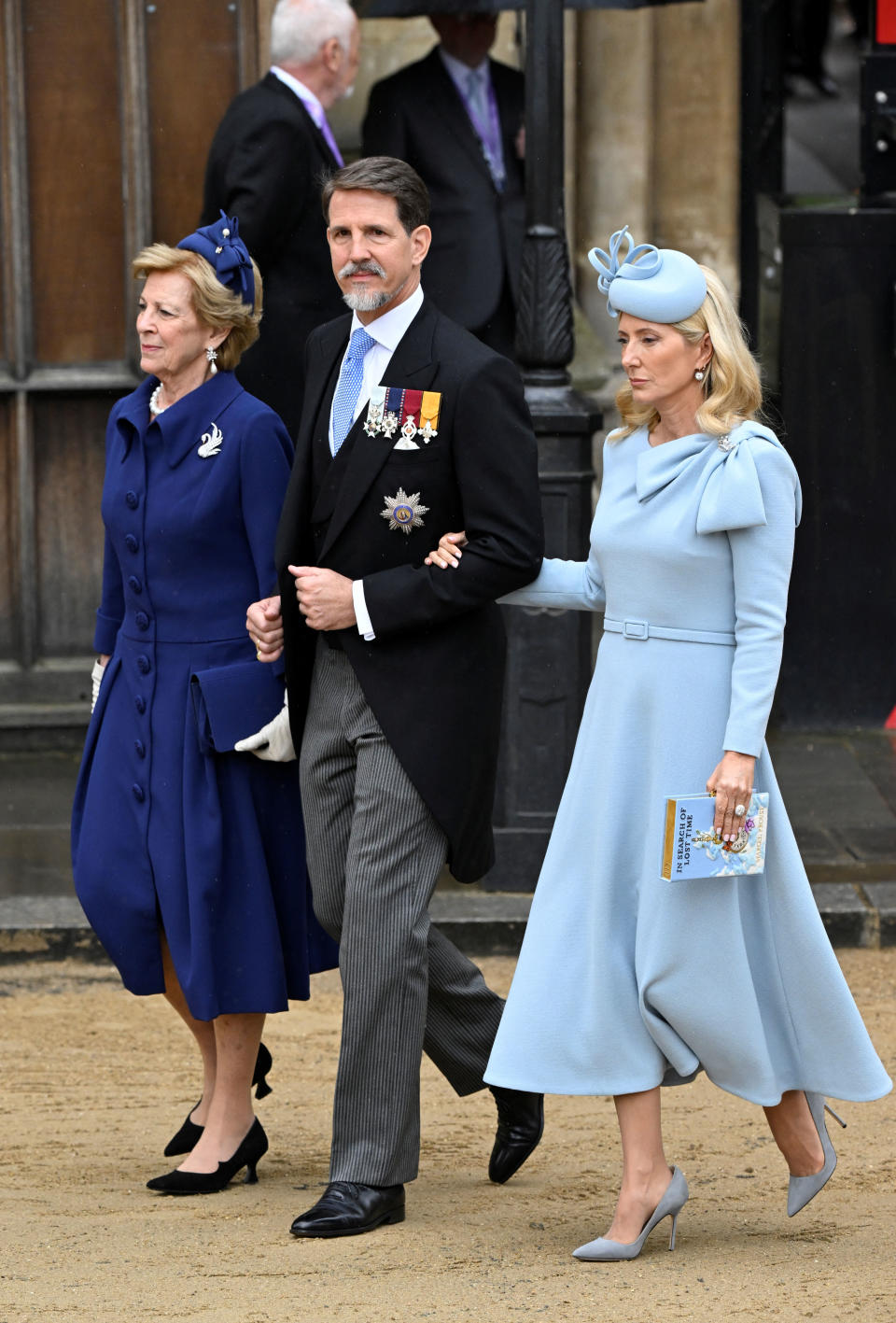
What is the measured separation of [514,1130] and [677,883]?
852 mm

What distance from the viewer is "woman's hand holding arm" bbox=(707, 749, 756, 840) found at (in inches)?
150

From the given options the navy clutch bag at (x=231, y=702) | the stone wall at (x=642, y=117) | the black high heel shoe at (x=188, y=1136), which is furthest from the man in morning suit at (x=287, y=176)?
the black high heel shoe at (x=188, y=1136)

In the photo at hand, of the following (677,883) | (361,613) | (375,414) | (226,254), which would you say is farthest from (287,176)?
(677,883)

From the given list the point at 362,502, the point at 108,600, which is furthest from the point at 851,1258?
the point at 108,600

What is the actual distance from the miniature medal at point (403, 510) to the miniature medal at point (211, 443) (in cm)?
45

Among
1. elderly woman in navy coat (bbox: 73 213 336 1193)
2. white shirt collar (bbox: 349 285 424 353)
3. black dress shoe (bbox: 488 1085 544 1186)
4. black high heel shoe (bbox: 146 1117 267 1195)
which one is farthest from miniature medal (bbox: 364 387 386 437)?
black high heel shoe (bbox: 146 1117 267 1195)

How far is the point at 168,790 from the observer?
14.5ft

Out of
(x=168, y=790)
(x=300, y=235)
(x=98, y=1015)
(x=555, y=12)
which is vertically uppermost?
(x=555, y=12)

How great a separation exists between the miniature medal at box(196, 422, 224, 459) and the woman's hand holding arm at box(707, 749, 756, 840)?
4.19ft

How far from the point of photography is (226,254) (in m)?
4.45

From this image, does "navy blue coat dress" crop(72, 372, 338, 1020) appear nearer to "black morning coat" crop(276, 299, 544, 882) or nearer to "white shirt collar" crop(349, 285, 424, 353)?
"black morning coat" crop(276, 299, 544, 882)

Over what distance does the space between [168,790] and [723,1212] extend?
55.3 inches

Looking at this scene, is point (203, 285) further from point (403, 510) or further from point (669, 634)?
point (669, 634)

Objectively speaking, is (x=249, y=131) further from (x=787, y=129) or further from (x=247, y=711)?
(x=787, y=129)
